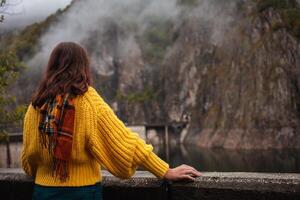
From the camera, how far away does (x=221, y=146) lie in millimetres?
92625

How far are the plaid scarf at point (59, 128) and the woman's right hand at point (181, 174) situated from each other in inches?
36.7

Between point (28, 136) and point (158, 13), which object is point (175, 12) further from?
point (28, 136)

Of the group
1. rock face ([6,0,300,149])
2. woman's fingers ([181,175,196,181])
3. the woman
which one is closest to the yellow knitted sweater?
the woman

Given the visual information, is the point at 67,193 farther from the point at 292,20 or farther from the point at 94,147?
the point at 292,20

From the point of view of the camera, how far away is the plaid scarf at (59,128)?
150 inches

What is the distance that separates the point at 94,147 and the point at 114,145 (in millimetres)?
160

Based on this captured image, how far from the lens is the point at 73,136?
387 cm

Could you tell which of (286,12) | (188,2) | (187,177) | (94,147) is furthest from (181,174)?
(188,2)

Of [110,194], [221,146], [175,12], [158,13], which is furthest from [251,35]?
[110,194]

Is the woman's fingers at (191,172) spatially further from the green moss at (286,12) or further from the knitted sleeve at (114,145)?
the green moss at (286,12)

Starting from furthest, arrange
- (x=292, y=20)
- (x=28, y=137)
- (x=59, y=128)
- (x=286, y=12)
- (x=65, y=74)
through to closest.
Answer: (x=286, y=12) → (x=292, y=20) → (x=28, y=137) → (x=65, y=74) → (x=59, y=128)

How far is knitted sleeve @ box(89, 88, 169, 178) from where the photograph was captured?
3.97 metres

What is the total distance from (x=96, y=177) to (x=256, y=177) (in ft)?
4.65

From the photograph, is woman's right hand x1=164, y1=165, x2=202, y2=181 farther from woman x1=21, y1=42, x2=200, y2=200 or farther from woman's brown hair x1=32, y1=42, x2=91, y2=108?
woman's brown hair x1=32, y1=42, x2=91, y2=108
